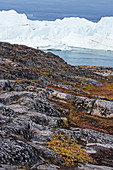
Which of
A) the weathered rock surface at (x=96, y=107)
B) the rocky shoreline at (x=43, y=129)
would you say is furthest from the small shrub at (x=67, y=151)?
the weathered rock surface at (x=96, y=107)

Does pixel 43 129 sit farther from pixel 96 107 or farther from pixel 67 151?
pixel 96 107

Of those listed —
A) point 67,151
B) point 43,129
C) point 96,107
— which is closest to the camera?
point 67,151

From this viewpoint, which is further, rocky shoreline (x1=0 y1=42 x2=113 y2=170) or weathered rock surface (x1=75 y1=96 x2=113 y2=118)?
weathered rock surface (x1=75 y1=96 x2=113 y2=118)

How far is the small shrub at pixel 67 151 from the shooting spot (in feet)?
36.5

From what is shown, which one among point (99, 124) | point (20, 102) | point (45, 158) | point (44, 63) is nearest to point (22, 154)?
point (45, 158)

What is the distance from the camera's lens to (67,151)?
469 inches

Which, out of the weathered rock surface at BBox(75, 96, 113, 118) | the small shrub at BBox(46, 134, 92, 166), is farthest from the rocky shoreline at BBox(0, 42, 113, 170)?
the small shrub at BBox(46, 134, 92, 166)

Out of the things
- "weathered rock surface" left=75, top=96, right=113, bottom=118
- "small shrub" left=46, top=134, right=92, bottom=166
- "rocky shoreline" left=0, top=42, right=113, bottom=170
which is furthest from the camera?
"weathered rock surface" left=75, top=96, right=113, bottom=118

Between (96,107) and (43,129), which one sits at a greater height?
(43,129)

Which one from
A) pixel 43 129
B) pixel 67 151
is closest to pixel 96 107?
pixel 43 129

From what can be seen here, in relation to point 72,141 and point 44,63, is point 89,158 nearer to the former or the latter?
point 72,141

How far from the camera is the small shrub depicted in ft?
36.5

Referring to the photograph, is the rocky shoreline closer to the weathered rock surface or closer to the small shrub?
the weathered rock surface

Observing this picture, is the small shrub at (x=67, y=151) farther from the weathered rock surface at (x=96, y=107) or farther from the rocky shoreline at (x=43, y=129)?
the weathered rock surface at (x=96, y=107)
